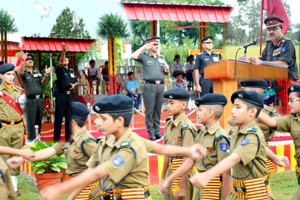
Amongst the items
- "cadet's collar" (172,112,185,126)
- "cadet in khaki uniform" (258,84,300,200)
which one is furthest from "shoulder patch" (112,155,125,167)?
"cadet's collar" (172,112,185,126)

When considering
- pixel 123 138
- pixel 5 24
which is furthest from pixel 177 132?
pixel 5 24

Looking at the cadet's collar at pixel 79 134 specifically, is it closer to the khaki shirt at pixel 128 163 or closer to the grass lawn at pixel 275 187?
the khaki shirt at pixel 128 163

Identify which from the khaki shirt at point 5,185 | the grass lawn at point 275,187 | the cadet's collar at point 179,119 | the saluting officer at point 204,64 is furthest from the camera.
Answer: the saluting officer at point 204,64

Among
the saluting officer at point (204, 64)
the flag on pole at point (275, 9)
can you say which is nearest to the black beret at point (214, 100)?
the flag on pole at point (275, 9)

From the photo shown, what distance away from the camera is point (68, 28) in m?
20.5

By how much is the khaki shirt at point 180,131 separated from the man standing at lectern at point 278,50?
3.04 m

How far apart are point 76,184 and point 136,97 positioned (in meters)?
10.7

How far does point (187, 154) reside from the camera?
4.96 m

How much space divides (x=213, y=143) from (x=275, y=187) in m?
3.05

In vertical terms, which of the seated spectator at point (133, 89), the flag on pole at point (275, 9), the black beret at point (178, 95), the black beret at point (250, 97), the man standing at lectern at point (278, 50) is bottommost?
the seated spectator at point (133, 89)

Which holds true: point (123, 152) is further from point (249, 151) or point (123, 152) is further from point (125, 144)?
point (249, 151)

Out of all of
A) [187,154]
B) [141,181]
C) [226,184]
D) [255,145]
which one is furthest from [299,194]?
[141,181]

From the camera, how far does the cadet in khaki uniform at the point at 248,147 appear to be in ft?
16.9

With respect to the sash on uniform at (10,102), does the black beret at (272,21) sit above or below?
above
